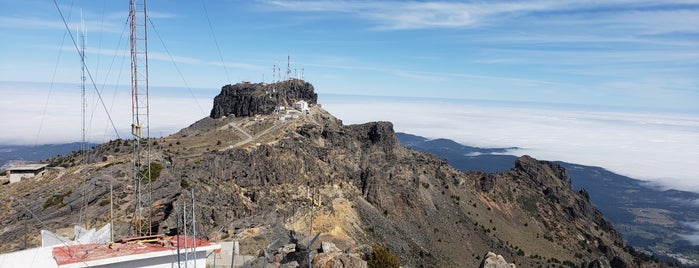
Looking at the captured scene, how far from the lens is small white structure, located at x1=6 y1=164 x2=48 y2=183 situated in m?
69.2

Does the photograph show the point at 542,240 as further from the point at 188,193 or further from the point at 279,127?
the point at 188,193

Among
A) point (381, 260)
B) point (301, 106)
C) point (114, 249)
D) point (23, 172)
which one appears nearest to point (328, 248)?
point (381, 260)

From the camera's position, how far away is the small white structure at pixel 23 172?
227 ft

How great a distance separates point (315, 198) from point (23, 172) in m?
37.4

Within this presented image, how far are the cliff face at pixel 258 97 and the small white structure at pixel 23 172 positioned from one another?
3918 cm

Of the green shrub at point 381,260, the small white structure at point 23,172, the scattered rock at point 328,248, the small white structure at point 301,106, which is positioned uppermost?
the small white structure at point 301,106

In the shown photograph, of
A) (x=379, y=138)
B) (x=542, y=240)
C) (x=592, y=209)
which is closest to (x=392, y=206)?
(x=379, y=138)

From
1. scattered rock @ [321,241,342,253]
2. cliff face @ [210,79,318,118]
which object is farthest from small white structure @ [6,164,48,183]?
scattered rock @ [321,241,342,253]

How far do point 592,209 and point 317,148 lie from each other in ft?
243

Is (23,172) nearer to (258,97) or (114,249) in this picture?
(258,97)

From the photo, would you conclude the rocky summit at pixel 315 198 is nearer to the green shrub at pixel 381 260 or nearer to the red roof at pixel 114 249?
the green shrub at pixel 381 260

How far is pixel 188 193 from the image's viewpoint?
51531mm

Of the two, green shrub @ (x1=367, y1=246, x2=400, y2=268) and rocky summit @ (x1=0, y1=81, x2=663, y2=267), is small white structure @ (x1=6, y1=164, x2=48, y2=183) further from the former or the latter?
→ green shrub @ (x1=367, y1=246, x2=400, y2=268)

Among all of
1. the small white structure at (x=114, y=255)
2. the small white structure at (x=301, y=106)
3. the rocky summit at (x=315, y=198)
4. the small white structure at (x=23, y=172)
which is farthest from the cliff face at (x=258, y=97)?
the small white structure at (x=114, y=255)
